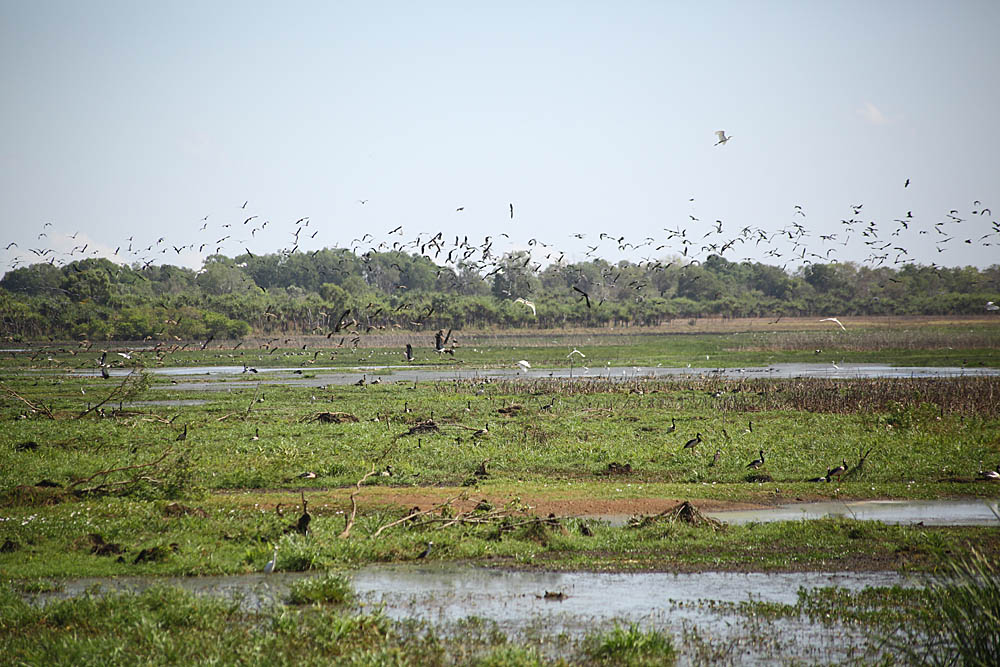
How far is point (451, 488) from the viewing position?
18.5 metres

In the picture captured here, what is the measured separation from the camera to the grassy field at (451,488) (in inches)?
409

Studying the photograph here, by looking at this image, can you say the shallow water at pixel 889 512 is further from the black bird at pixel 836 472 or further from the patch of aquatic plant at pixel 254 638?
the patch of aquatic plant at pixel 254 638

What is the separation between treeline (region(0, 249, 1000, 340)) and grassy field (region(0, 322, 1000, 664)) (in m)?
21.3

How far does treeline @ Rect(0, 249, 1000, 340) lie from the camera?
81438 millimetres

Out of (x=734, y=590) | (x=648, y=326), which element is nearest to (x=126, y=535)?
(x=734, y=590)

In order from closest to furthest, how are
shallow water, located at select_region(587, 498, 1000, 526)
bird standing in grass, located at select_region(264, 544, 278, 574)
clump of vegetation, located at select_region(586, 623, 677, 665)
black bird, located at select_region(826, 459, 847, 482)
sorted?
clump of vegetation, located at select_region(586, 623, 677, 665) → bird standing in grass, located at select_region(264, 544, 278, 574) → shallow water, located at select_region(587, 498, 1000, 526) → black bird, located at select_region(826, 459, 847, 482)

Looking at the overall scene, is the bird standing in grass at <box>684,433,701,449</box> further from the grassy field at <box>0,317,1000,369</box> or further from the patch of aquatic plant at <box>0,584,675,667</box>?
the grassy field at <box>0,317,1000,369</box>

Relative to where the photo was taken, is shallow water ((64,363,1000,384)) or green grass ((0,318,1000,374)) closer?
shallow water ((64,363,1000,384))

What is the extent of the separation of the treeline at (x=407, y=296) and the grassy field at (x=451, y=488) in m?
21.3

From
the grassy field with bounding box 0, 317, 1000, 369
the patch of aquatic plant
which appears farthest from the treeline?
the patch of aquatic plant

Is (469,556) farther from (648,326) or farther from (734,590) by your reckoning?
(648,326)

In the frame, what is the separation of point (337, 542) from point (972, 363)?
50.3 meters

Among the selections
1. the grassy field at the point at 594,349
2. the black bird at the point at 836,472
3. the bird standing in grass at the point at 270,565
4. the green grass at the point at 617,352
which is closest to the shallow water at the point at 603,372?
the green grass at the point at 617,352

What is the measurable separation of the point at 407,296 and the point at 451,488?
93.7 m
